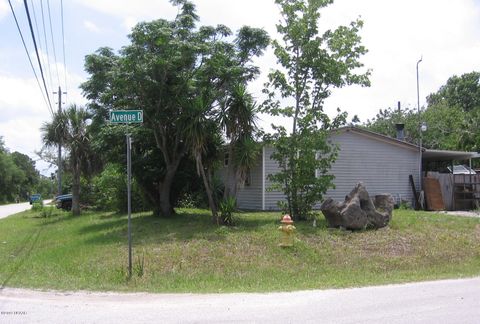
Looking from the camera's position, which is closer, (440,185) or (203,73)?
(203,73)

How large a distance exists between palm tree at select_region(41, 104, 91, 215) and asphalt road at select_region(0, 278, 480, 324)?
19185 mm

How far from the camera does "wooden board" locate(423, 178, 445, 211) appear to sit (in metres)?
23.7

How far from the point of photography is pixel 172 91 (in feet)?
55.7

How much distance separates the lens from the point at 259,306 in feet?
26.0

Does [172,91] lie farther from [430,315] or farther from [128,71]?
[430,315]

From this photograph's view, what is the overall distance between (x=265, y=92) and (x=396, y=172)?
10.9 metres

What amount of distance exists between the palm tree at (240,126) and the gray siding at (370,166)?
5.84 m

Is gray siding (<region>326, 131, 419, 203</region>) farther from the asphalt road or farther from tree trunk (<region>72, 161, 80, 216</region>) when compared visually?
tree trunk (<region>72, 161, 80, 216</region>)

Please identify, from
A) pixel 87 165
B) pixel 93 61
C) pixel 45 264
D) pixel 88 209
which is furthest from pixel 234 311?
pixel 88 209

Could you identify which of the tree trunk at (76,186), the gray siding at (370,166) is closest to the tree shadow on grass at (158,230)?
the gray siding at (370,166)

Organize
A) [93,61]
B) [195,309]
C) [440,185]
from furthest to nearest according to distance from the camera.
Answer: [440,185]
[93,61]
[195,309]

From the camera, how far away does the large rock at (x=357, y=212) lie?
1492 cm

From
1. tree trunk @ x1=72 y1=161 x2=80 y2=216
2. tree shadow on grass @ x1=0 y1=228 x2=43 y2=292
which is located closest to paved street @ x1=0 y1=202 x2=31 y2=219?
tree trunk @ x1=72 y1=161 x2=80 y2=216

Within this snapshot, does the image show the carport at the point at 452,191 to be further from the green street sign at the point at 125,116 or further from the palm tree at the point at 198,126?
the green street sign at the point at 125,116
